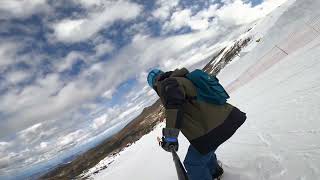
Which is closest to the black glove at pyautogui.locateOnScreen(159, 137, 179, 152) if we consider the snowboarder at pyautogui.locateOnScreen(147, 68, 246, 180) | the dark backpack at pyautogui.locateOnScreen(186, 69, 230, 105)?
the snowboarder at pyautogui.locateOnScreen(147, 68, 246, 180)

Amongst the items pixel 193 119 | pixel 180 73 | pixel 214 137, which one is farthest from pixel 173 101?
pixel 214 137

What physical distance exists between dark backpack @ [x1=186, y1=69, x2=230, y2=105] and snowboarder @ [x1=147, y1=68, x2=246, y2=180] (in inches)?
Result: 1.8

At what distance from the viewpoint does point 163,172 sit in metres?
8.49

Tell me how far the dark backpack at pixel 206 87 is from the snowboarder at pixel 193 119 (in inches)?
1.8

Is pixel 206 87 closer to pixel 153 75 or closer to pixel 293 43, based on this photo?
pixel 153 75

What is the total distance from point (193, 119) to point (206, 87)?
20.4 inches

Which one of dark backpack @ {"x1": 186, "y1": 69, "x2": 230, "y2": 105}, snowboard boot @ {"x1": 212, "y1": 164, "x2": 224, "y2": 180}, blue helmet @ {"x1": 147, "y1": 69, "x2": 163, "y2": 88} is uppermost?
blue helmet @ {"x1": 147, "y1": 69, "x2": 163, "y2": 88}

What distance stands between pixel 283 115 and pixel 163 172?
3522 mm

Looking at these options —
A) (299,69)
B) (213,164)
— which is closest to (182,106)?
(213,164)

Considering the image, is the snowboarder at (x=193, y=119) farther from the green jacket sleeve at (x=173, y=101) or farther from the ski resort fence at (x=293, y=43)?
the ski resort fence at (x=293, y=43)

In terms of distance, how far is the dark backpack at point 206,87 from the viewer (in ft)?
15.2

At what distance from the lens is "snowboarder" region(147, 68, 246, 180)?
4383 millimetres

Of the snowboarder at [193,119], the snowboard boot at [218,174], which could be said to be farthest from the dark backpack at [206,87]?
Result: the snowboard boot at [218,174]

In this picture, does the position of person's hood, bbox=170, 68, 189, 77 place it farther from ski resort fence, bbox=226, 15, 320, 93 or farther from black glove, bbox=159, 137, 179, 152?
ski resort fence, bbox=226, 15, 320, 93
